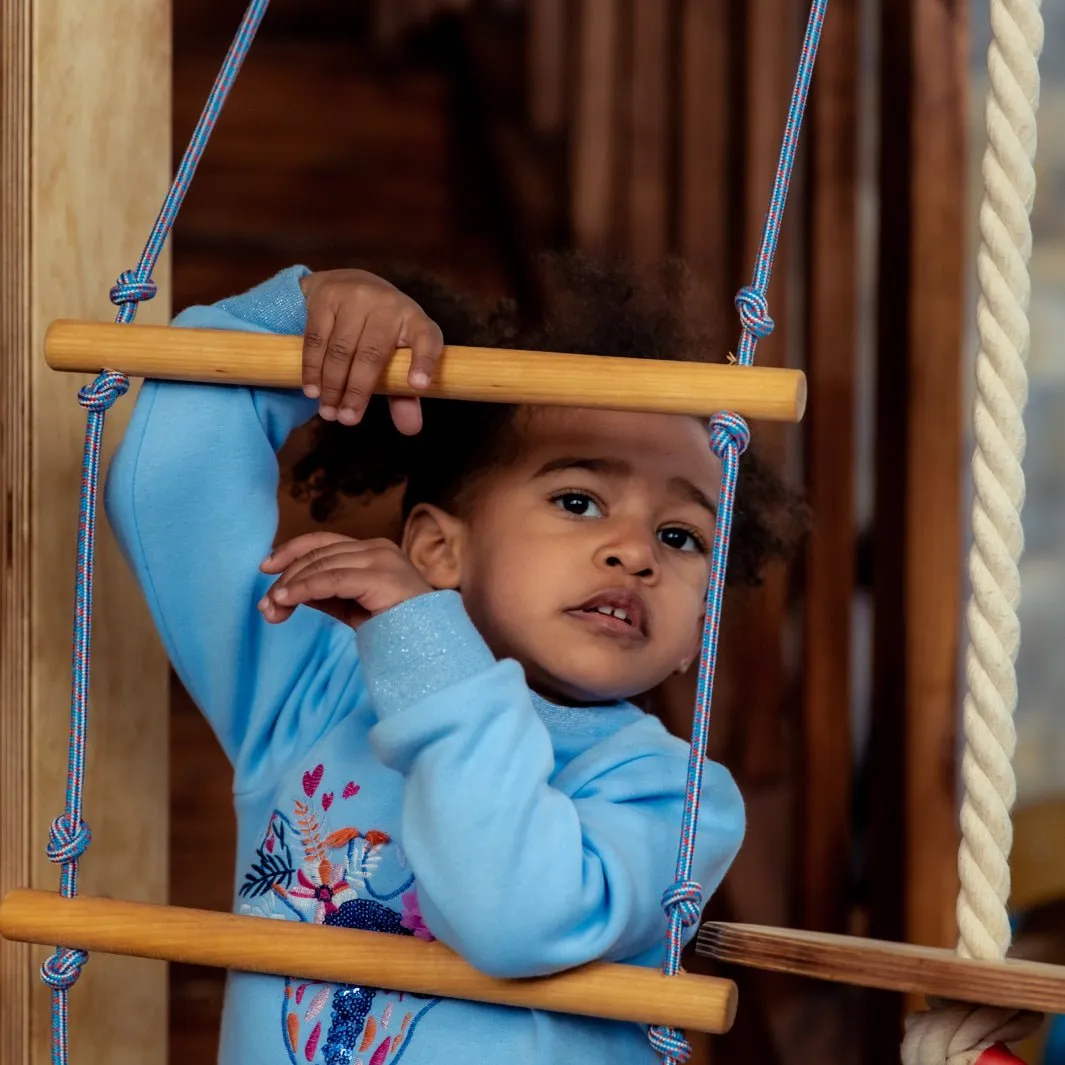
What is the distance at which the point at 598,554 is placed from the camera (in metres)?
0.96

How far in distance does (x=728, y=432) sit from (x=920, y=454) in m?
1.14

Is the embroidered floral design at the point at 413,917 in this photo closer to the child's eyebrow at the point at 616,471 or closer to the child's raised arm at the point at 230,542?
the child's raised arm at the point at 230,542

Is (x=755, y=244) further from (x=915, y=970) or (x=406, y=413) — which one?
(x=915, y=970)

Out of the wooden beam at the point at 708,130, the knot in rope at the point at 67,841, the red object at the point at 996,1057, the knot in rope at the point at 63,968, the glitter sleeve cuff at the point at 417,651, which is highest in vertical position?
the wooden beam at the point at 708,130

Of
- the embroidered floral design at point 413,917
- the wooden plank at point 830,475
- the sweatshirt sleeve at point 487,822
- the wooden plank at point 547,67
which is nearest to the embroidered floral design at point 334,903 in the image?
the embroidered floral design at point 413,917

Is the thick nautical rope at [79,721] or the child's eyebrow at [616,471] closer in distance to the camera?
the thick nautical rope at [79,721]

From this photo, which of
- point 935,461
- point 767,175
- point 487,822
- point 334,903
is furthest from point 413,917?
point 767,175

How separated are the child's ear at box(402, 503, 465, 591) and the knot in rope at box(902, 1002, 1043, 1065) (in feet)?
1.40

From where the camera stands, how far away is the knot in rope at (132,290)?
874 mm

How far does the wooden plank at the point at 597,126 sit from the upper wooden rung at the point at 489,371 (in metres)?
1.21

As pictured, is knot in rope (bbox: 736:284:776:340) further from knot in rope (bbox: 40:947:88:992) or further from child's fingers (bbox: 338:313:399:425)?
knot in rope (bbox: 40:947:88:992)

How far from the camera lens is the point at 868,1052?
2.03m

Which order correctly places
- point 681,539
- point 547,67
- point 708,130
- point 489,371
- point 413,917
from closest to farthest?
point 489,371
point 413,917
point 681,539
point 708,130
point 547,67

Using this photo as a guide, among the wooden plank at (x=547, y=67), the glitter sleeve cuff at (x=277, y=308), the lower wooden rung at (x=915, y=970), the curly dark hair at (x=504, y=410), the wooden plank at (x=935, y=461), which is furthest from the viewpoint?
the wooden plank at (x=547, y=67)
